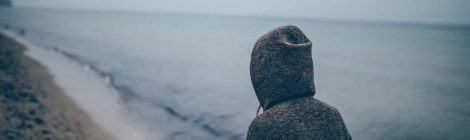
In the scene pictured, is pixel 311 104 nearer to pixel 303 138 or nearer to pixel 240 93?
pixel 303 138

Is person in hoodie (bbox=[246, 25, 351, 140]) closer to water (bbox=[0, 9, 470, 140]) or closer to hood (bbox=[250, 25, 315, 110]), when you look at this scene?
hood (bbox=[250, 25, 315, 110])

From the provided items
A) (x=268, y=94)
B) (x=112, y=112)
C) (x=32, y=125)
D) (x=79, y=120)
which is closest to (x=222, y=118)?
(x=112, y=112)

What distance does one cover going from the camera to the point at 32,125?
9.43 meters

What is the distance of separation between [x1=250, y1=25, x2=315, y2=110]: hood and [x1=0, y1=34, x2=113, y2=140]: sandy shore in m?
A: 7.57

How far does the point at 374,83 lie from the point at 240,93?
32.1ft

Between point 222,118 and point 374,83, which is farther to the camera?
point 374,83

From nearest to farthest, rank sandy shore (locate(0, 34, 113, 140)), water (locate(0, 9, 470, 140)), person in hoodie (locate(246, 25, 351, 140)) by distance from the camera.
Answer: person in hoodie (locate(246, 25, 351, 140)) < sandy shore (locate(0, 34, 113, 140)) < water (locate(0, 9, 470, 140))

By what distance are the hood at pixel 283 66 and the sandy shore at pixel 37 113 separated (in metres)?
7.57

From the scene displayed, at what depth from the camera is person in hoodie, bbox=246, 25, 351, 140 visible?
3.00 meters

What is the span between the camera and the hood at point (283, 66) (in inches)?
121

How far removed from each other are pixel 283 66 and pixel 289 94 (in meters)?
0.25


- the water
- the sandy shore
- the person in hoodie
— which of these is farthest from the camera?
the water

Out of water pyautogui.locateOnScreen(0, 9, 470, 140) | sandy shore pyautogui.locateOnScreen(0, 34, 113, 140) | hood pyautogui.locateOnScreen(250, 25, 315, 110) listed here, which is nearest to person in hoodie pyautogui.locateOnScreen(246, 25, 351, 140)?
hood pyautogui.locateOnScreen(250, 25, 315, 110)

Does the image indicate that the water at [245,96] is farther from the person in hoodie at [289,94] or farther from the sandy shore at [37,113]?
the person in hoodie at [289,94]
